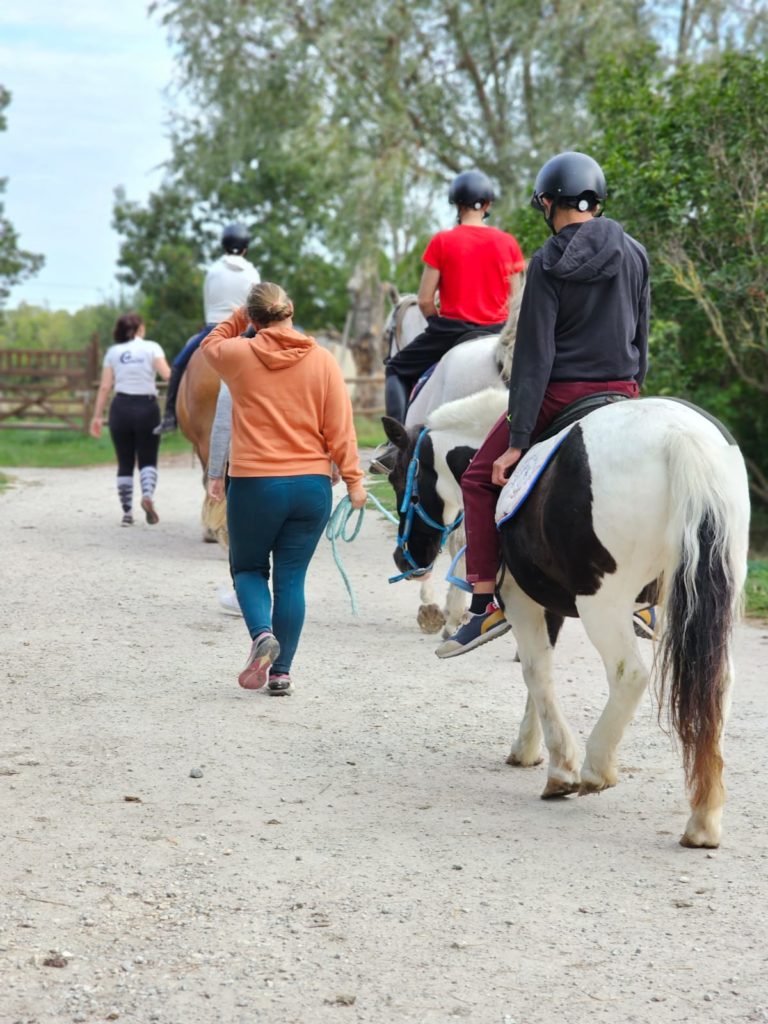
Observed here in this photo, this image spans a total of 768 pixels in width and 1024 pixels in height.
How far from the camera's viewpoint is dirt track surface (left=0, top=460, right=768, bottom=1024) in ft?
11.4

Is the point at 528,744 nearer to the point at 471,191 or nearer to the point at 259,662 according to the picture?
the point at 259,662

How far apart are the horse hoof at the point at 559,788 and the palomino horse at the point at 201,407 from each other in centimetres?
623

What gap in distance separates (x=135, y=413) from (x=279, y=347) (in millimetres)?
6762

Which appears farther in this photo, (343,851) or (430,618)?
(430,618)

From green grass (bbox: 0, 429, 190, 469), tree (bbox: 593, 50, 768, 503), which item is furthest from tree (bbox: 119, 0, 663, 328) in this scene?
tree (bbox: 593, 50, 768, 503)

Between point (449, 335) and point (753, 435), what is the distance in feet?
30.6

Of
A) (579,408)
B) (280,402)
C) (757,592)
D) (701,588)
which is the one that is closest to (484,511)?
(579,408)

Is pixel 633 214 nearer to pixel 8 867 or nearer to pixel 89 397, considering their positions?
pixel 8 867

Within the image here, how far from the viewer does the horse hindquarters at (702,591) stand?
436 centimetres

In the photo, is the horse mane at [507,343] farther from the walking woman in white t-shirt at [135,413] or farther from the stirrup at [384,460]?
the walking woman in white t-shirt at [135,413]

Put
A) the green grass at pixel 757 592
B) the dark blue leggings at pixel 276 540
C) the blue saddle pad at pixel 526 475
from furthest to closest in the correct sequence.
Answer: the green grass at pixel 757 592
the dark blue leggings at pixel 276 540
the blue saddle pad at pixel 526 475

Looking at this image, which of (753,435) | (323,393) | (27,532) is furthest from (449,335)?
(753,435)

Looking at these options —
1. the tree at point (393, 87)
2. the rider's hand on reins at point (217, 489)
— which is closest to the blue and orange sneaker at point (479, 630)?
the rider's hand on reins at point (217, 489)

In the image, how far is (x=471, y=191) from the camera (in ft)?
28.5
